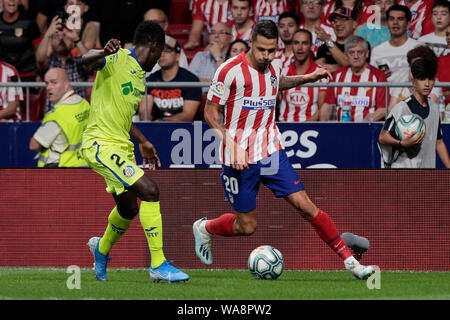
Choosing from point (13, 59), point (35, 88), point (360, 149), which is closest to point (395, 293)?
point (360, 149)

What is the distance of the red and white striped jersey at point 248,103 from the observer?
8.27 m

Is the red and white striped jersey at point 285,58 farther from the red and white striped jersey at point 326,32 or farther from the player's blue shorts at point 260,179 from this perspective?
the player's blue shorts at point 260,179

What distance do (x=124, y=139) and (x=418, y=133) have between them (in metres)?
3.42

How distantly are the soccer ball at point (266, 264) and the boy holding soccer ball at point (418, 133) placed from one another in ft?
7.25

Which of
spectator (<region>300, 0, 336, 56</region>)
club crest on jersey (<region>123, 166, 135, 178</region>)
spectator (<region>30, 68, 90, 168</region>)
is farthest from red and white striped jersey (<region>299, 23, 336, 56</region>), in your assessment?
club crest on jersey (<region>123, 166, 135, 178</region>)

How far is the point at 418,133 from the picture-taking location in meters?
9.77

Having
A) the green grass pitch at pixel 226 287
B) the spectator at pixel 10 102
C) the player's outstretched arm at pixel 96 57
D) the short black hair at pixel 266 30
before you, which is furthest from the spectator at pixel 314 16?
the player's outstretched arm at pixel 96 57

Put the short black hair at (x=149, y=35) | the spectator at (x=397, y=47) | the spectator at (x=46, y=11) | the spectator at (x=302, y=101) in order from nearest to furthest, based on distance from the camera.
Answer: the short black hair at (x=149, y=35), the spectator at (x=302, y=101), the spectator at (x=397, y=47), the spectator at (x=46, y=11)

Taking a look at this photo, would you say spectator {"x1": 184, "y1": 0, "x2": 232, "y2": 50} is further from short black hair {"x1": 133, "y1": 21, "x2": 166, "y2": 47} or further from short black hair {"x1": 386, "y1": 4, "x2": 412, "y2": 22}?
short black hair {"x1": 133, "y1": 21, "x2": 166, "y2": 47}

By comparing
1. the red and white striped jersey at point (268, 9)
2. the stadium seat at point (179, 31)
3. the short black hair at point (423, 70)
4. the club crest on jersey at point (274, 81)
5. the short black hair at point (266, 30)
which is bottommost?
the club crest on jersey at point (274, 81)

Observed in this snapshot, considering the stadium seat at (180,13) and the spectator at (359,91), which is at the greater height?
the stadium seat at (180,13)

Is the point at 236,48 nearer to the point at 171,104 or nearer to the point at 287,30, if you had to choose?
the point at 287,30

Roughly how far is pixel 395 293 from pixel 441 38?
220 inches

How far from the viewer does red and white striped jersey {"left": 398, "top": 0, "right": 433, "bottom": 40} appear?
12.5 metres
